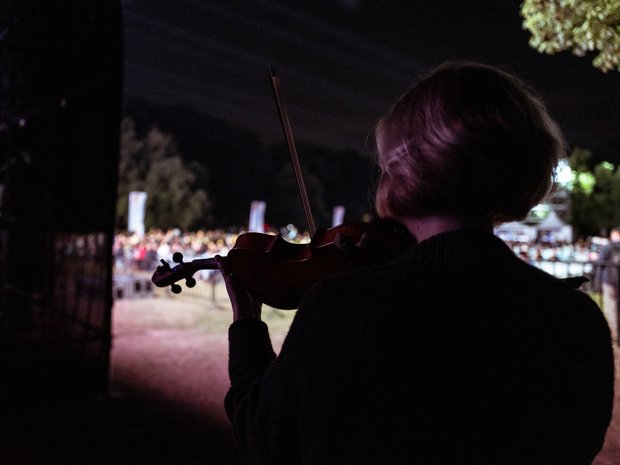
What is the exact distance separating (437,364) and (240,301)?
688mm

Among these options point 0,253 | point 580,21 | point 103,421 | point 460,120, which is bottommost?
point 103,421

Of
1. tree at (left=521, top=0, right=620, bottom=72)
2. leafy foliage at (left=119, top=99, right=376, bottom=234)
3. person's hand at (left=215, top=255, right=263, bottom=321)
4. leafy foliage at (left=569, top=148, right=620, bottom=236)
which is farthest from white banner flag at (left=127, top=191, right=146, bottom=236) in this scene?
leafy foliage at (left=119, top=99, right=376, bottom=234)

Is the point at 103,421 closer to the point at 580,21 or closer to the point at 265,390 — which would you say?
the point at 265,390

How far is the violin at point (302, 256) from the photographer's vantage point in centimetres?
147

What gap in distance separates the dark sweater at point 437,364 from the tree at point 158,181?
4295 cm

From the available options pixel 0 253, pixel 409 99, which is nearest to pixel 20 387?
pixel 0 253

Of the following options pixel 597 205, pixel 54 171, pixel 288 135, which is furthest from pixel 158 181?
pixel 288 135

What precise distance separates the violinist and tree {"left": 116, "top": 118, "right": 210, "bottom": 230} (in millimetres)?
42887

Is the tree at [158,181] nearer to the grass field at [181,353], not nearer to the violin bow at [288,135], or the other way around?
the grass field at [181,353]

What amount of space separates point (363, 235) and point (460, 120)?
515mm

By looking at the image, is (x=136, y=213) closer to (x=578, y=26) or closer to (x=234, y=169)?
(x=578, y=26)

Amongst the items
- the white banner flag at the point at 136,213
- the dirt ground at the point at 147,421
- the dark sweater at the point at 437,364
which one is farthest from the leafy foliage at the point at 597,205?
the dark sweater at the point at 437,364

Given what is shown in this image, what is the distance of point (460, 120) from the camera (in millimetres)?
1083

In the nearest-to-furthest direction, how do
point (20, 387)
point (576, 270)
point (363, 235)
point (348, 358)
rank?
1. point (348, 358)
2. point (363, 235)
3. point (20, 387)
4. point (576, 270)
